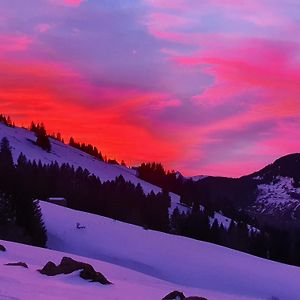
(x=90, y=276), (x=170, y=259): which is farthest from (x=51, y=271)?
(x=170, y=259)

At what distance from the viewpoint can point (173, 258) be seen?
161 ft

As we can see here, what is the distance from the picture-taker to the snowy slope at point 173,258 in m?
42.2

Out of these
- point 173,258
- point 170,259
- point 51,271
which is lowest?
point 51,271

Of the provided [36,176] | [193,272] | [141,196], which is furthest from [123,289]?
[141,196]

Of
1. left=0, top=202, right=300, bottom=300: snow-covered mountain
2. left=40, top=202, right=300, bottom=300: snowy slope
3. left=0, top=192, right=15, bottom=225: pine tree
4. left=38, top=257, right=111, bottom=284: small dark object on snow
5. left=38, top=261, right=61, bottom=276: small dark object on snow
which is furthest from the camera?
left=40, top=202, right=300, bottom=300: snowy slope

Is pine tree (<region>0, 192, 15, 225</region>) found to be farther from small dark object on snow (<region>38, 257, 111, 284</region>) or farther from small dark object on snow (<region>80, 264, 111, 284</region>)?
small dark object on snow (<region>80, 264, 111, 284</region>)

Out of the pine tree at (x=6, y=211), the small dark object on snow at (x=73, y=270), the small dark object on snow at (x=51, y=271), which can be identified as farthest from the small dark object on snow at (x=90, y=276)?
the pine tree at (x=6, y=211)

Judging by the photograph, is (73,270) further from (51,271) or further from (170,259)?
(170,259)

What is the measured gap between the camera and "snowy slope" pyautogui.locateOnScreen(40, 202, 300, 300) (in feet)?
138

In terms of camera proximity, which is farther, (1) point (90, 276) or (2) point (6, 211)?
(2) point (6, 211)

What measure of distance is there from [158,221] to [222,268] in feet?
181

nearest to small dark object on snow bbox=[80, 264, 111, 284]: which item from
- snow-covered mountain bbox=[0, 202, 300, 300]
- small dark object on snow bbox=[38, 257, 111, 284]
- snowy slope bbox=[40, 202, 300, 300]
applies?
small dark object on snow bbox=[38, 257, 111, 284]

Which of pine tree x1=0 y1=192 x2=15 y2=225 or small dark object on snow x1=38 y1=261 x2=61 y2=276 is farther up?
pine tree x1=0 y1=192 x2=15 y2=225

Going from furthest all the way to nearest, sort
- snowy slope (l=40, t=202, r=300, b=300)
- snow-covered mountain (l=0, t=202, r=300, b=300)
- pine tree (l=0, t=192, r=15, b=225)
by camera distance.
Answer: snowy slope (l=40, t=202, r=300, b=300) → pine tree (l=0, t=192, r=15, b=225) → snow-covered mountain (l=0, t=202, r=300, b=300)
